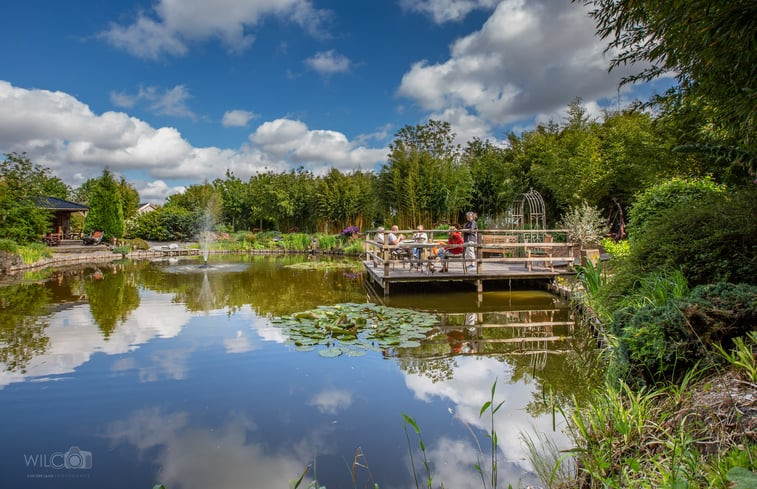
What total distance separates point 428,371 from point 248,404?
1.81 meters

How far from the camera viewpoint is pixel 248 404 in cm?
357

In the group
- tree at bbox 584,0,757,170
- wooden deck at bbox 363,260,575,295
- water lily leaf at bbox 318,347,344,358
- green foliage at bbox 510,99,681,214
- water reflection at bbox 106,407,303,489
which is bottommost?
water reflection at bbox 106,407,303,489

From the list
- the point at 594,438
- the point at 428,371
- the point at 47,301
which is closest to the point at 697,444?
the point at 594,438

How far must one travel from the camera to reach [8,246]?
13.6 m

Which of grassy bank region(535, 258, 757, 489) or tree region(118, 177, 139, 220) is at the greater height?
tree region(118, 177, 139, 220)

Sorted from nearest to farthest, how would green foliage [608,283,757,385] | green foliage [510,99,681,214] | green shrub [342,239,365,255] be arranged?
1. green foliage [608,283,757,385]
2. green foliage [510,99,681,214]
3. green shrub [342,239,365,255]

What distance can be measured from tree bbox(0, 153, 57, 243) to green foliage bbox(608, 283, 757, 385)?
1818 centimetres

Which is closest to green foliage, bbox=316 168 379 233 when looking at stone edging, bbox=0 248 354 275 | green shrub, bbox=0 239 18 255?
stone edging, bbox=0 248 354 275

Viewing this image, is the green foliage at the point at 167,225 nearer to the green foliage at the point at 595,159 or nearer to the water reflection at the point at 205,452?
the green foliage at the point at 595,159

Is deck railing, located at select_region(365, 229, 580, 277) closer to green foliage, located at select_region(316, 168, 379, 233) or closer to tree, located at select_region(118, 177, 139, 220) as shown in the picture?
green foliage, located at select_region(316, 168, 379, 233)

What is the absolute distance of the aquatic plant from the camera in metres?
5.20

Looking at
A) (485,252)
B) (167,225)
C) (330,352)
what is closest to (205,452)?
(330,352)

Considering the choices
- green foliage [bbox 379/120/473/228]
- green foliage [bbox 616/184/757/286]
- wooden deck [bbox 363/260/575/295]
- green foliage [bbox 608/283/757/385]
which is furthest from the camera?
green foliage [bbox 379/120/473/228]

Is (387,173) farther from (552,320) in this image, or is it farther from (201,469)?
(201,469)
